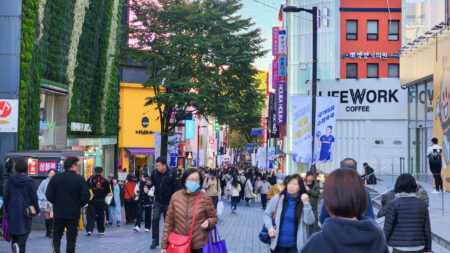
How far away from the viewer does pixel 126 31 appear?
30875mm

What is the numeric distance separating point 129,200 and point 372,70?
1225 inches

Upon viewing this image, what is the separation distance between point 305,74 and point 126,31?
80.2ft

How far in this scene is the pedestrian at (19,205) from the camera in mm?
10383

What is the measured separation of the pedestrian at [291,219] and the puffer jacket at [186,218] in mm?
798

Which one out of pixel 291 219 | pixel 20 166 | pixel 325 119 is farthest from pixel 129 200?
pixel 291 219

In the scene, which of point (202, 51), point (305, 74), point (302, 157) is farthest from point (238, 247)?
point (305, 74)

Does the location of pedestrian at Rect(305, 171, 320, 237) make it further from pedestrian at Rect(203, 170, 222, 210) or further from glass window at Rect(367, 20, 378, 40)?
glass window at Rect(367, 20, 378, 40)

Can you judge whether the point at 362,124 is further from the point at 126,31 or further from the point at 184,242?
the point at 184,242

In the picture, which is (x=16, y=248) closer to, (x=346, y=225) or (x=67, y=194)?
(x=67, y=194)

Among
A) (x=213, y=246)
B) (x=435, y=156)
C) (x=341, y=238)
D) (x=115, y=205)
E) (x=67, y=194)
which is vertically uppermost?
(x=435, y=156)

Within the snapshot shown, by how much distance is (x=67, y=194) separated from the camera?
994 cm

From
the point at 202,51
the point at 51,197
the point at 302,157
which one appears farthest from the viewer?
the point at 202,51

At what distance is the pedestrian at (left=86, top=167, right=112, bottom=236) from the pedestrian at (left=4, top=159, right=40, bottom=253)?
632 cm

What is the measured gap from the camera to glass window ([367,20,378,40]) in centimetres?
4856
